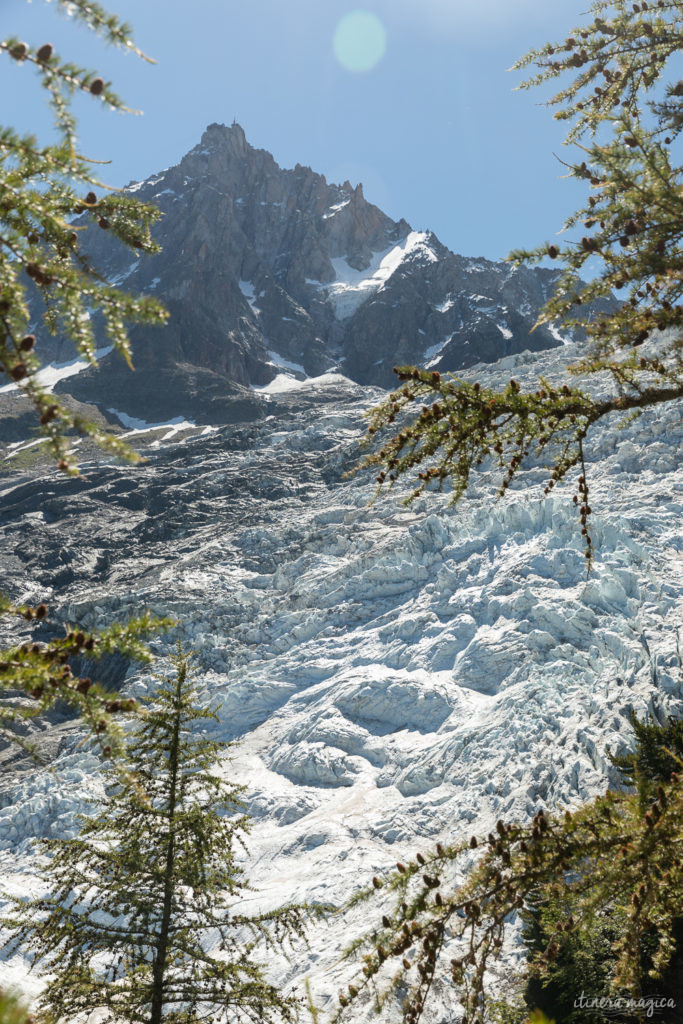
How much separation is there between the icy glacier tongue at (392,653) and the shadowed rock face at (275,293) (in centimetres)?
6864

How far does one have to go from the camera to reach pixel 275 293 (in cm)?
16838

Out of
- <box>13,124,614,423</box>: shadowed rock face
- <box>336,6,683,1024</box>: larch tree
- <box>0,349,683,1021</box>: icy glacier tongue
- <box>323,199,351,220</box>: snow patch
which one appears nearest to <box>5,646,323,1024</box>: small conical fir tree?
<box>336,6,683,1024</box>: larch tree

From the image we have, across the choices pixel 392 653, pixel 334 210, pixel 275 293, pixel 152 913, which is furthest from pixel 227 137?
pixel 152 913

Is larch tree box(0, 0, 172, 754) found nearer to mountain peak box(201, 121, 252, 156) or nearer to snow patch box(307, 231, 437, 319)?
snow patch box(307, 231, 437, 319)

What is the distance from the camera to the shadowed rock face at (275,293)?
13550 centimetres

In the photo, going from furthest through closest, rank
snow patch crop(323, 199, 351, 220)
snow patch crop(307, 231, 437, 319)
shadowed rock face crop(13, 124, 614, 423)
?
snow patch crop(323, 199, 351, 220)
snow patch crop(307, 231, 437, 319)
shadowed rock face crop(13, 124, 614, 423)

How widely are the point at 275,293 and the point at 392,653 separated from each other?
149379 millimetres

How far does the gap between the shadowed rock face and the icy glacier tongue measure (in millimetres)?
68644

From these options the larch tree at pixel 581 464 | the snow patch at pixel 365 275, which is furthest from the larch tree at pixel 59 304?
the snow patch at pixel 365 275

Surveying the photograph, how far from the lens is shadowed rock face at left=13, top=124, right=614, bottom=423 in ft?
445

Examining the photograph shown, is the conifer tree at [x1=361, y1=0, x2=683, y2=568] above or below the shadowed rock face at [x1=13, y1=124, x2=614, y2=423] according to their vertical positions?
below

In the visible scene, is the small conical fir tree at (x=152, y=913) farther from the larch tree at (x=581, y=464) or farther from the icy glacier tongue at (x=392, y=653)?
the icy glacier tongue at (x=392, y=653)

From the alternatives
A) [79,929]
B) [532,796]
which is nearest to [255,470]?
[532,796]

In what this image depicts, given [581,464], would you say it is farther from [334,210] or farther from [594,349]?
[334,210]
